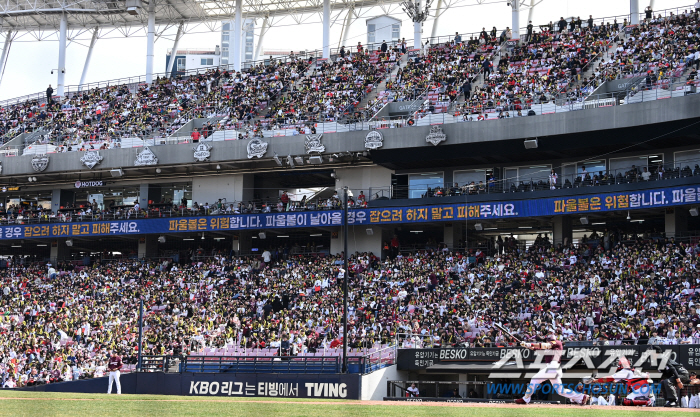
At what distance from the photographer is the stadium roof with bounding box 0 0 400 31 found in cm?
6006

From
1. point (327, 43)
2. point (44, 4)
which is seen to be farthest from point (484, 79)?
point (44, 4)

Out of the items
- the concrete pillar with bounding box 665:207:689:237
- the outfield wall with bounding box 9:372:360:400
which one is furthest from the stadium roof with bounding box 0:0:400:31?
the outfield wall with bounding box 9:372:360:400

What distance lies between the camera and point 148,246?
5109 centimetres

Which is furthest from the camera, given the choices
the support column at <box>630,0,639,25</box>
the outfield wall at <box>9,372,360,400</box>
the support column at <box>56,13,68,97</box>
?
the support column at <box>56,13,68,97</box>

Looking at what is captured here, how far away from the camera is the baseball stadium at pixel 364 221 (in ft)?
95.2

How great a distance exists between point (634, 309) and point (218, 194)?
91.8ft

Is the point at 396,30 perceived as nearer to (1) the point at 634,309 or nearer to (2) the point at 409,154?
(2) the point at 409,154

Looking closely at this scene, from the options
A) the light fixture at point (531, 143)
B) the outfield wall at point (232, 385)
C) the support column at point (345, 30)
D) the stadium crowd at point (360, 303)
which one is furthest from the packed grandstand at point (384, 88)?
the outfield wall at point (232, 385)

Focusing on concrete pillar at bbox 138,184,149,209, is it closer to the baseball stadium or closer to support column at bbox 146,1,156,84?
the baseball stadium

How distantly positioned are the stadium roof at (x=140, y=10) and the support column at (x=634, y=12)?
1673 centimetres

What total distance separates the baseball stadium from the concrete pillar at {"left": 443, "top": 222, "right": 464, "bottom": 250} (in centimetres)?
30

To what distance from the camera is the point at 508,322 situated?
31.8 metres

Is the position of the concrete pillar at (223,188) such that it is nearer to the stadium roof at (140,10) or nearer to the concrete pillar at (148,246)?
the concrete pillar at (148,246)

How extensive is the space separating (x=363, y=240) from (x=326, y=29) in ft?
57.0
